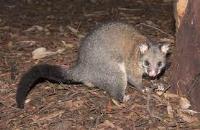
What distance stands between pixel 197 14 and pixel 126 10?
407cm

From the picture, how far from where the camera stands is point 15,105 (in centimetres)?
544

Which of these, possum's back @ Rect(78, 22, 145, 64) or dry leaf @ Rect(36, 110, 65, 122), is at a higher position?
possum's back @ Rect(78, 22, 145, 64)

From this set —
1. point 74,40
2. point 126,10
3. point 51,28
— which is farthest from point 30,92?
point 126,10

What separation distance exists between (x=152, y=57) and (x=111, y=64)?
1.86 ft

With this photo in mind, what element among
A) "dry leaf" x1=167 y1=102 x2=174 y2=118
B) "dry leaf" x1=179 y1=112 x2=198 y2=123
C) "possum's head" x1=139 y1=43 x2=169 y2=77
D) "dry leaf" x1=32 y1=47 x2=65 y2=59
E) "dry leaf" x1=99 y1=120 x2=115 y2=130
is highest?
"possum's head" x1=139 y1=43 x2=169 y2=77

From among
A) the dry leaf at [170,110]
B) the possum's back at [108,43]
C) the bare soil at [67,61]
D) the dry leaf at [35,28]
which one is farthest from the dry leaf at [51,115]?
the dry leaf at [35,28]

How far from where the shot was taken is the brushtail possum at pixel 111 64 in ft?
18.0

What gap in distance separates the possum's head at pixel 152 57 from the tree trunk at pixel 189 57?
30cm

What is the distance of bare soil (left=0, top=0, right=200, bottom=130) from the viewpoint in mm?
5160

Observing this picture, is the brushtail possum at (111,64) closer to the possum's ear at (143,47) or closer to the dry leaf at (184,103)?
the possum's ear at (143,47)

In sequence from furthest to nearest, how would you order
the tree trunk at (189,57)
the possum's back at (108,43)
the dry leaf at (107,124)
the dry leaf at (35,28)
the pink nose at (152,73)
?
1. the dry leaf at (35,28)
2. the pink nose at (152,73)
3. the possum's back at (108,43)
4. the tree trunk at (189,57)
5. the dry leaf at (107,124)

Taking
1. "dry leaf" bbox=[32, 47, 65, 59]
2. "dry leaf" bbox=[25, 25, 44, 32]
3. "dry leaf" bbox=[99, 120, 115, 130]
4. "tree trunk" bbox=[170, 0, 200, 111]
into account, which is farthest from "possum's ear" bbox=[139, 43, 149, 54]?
"dry leaf" bbox=[25, 25, 44, 32]

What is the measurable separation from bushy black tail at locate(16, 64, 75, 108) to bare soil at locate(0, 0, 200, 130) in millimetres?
170

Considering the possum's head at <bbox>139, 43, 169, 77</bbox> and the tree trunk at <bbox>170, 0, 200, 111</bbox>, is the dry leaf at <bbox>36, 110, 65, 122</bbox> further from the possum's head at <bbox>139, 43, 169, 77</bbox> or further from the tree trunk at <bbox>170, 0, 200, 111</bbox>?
the tree trunk at <bbox>170, 0, 200, 111</bbox>
